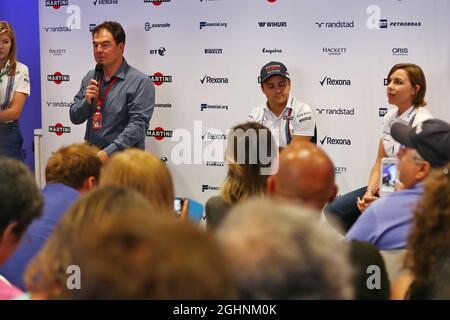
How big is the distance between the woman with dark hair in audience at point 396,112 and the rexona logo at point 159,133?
1677 mm

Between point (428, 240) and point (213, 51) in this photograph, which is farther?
point (213, 51)

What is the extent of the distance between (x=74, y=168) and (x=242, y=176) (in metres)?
0.77

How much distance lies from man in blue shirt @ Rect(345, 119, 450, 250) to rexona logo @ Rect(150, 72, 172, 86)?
120 inches

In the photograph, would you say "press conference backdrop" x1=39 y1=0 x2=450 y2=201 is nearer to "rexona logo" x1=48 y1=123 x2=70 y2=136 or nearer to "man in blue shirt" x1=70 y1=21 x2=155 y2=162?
Result: "rexona logo" x1=48 y1=123 x2=70 y2=136

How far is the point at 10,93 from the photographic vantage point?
5.15 m

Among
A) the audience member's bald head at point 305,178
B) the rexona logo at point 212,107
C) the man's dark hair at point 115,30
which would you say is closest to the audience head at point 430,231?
the audience member's bald head at point 305,178

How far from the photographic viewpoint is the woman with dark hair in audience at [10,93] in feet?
16.7

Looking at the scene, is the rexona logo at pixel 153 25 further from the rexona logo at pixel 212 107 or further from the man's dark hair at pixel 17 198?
the man's dark hair at pixel 17 198

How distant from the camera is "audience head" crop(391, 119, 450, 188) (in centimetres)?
251

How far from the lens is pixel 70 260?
57.4 inches

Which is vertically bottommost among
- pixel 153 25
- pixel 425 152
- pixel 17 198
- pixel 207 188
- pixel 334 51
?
pixel 207 188

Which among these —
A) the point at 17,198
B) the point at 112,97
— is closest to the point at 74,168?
the point at 17,198

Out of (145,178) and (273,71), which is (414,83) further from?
(145,178)

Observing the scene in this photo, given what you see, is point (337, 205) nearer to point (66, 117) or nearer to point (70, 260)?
point (66, 117)
